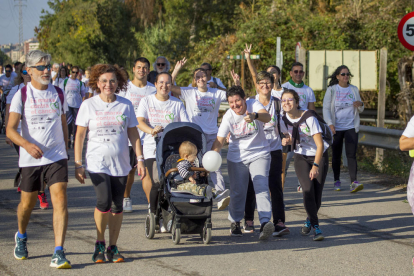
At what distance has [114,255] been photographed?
17.4 feet

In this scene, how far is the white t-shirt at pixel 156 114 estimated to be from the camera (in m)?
6.74

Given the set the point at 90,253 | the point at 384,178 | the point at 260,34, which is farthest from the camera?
the point at 260,34

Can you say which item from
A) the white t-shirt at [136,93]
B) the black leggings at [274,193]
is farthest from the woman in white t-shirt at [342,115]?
the white t-shirt at [136,93]

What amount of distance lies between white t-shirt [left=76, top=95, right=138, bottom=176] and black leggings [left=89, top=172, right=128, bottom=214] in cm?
5

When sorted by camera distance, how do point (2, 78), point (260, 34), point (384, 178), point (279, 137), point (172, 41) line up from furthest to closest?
point (172, 41) < point (260, 34) < point (2, 78) < point (384, 178) < point (279, 137)

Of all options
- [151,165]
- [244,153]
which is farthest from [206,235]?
[151,165]

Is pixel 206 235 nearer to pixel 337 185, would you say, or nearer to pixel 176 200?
pixel 176 200

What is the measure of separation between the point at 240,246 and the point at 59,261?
202 centimetres

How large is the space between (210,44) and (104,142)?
60.7 feet

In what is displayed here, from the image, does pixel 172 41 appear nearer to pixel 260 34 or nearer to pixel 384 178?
pixel 260 34

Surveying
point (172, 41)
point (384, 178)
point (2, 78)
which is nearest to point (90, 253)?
point (384, 178)

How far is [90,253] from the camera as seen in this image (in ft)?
18.3

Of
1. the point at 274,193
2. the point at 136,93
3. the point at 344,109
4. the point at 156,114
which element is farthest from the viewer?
the point at 344,109

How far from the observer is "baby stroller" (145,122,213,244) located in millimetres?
5832
